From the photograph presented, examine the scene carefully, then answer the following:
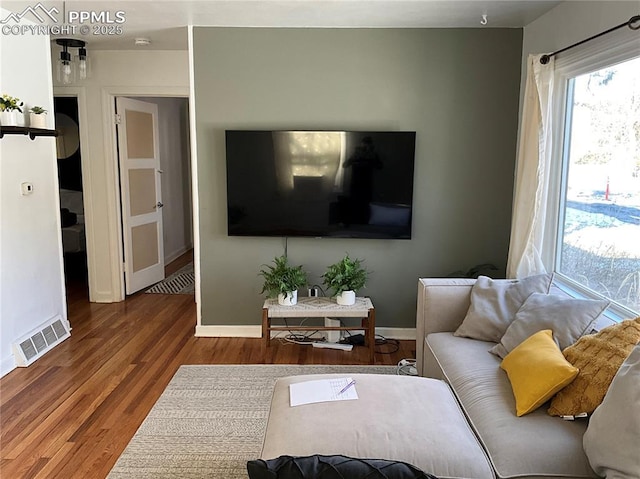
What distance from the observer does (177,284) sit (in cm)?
589

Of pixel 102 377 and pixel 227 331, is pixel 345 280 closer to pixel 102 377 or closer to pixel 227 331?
pixel 227 331

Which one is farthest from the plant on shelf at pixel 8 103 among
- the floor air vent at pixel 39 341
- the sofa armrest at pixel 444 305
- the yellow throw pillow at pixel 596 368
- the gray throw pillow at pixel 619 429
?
the gray throw pillow at pixel 619 429

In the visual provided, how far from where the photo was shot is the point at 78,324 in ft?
14.8

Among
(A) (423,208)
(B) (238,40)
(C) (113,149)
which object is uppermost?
(B) (238,40)

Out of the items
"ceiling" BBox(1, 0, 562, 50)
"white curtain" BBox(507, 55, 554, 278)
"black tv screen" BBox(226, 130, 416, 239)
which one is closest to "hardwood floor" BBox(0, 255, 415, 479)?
"black tv screen" BBox(226, 130, 416, 239)

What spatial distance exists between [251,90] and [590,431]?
3192 mm

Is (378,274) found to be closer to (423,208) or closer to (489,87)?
(423,208)

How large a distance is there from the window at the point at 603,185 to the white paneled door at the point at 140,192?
13.0ft

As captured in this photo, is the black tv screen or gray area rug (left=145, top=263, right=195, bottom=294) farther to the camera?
gray area rug (left=145, top=263, right=195, bottom=294)

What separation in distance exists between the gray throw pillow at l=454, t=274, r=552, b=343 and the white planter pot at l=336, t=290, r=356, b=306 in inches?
39.6

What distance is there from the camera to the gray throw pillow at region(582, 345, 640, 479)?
1622 mm

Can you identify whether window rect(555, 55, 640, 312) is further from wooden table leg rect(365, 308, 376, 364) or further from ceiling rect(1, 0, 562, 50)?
wooden table leg rect(365, 308, 376, 364)

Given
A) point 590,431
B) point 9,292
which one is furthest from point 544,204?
point 9,292

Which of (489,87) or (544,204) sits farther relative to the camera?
(489,87)
